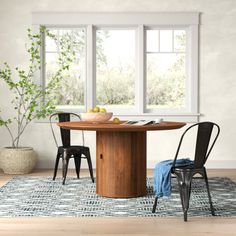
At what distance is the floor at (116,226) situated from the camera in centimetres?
402

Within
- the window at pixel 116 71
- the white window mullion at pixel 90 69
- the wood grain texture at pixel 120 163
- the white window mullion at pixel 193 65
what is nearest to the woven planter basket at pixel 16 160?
the white window mullion at pixel 90 69

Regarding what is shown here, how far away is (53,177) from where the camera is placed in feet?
21.4

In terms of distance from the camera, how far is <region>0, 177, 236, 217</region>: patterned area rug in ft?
15.3

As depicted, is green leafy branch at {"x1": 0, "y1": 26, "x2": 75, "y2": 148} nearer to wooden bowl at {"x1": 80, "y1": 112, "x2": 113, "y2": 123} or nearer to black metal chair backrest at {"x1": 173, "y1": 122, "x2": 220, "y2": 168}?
wooden bowl at {"x1": 80, "y1": 112, "x2": 113, "y2": 123}

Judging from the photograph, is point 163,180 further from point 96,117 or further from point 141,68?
point 141,68

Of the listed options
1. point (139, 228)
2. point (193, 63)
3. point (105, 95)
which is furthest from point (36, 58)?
point (139, 228)

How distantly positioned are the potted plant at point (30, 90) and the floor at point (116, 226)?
284 centimetres

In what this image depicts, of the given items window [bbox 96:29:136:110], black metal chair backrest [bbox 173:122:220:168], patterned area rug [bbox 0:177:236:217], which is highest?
window [bbox 96:29:136:110]

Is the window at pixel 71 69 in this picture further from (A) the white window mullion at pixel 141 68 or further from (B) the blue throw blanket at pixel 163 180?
(B) the blue throw blanket at pixel 163 180

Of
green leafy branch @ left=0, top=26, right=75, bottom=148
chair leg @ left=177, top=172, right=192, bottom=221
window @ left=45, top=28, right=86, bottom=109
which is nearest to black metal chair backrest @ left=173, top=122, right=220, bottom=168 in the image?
chair leg @ left=177, top=172, right=192, bottom=221

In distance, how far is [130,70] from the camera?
7711mm

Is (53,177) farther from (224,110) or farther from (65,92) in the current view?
(224,110)

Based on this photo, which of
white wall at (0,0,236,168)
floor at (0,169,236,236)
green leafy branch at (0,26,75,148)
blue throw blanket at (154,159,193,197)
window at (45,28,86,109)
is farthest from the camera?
window at (45,28,86,109)

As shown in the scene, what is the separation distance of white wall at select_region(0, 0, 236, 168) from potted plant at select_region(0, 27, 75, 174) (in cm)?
12
